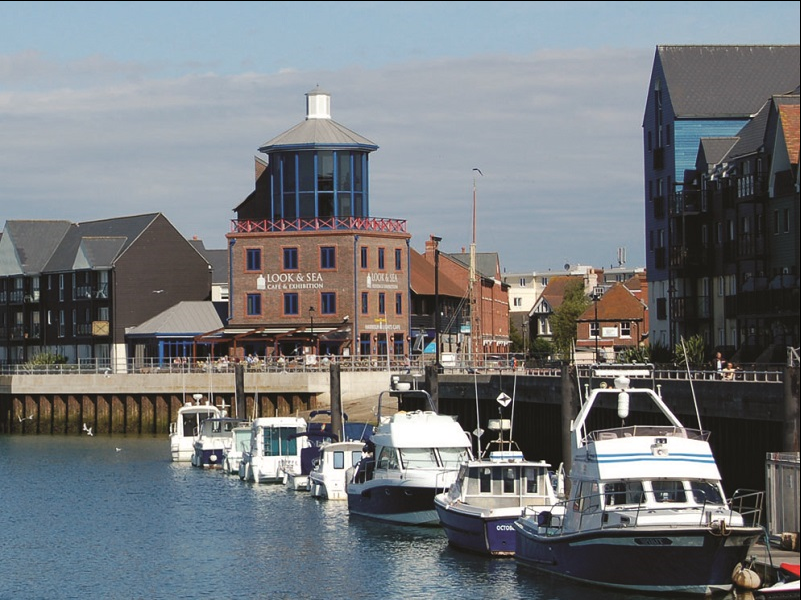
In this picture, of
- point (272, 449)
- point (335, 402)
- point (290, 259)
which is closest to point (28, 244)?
point (290, 259)

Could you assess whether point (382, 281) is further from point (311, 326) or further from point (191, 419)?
point (191, 419)

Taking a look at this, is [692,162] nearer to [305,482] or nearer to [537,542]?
[305,482]

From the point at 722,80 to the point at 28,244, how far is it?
74538 mm

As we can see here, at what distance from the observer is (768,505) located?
125 ft

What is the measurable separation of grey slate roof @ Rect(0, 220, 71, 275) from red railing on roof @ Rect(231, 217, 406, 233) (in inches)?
1224

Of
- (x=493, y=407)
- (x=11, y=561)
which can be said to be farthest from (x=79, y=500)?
(x=493, y=407)

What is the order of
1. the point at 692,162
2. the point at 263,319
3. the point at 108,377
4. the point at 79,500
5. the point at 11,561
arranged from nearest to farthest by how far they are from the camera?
the point at 11,561
the point at 79,500
the point at 692,162
the point at 108,377
the point at 263,319

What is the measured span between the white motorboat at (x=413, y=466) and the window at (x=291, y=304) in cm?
5773

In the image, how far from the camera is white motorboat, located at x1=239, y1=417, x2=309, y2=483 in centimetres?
7119

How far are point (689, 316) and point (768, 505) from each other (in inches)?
1878

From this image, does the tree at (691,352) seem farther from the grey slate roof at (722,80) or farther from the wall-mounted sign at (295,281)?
the wall-mounted sign at (295,281)

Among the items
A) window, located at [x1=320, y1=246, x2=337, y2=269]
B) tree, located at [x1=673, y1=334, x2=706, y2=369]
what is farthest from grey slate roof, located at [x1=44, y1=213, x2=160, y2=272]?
tree, located at [x1=673, y1=334, x2=706, y2=369]

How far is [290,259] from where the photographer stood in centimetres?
11238

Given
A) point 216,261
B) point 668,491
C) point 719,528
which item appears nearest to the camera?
point 719,528
